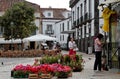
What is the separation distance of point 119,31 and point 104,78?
363 cm

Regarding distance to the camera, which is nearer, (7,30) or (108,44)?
(108,44)

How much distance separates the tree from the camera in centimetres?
5141

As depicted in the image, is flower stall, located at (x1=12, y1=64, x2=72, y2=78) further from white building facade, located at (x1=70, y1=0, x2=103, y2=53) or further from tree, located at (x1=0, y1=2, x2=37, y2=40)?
tree, located at (x1=0, y1=2, x2=37, y2=40)

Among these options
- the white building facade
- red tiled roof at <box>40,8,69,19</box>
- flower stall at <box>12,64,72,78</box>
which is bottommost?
flower stall at <box>12,64,72,78</box>

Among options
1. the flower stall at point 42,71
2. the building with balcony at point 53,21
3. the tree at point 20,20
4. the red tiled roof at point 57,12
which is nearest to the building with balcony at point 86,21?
the tree at point 20,20

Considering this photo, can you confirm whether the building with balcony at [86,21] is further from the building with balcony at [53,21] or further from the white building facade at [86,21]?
the building with balcony at [53,21]

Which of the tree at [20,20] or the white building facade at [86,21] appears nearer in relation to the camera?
the white building facade at [86,21]

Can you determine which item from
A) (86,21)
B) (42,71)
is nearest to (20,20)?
(86,21)

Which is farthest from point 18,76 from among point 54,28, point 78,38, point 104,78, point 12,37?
point 54,28

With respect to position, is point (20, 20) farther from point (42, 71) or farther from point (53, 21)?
point (53, 21)

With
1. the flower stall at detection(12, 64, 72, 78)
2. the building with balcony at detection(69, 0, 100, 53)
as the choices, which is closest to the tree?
the building with balcony at detection(69, 0, 100, 53)

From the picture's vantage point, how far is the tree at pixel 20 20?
51.4 meters

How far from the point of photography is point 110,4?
19.8 metres

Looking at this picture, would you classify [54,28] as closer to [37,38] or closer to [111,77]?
[37,38]
